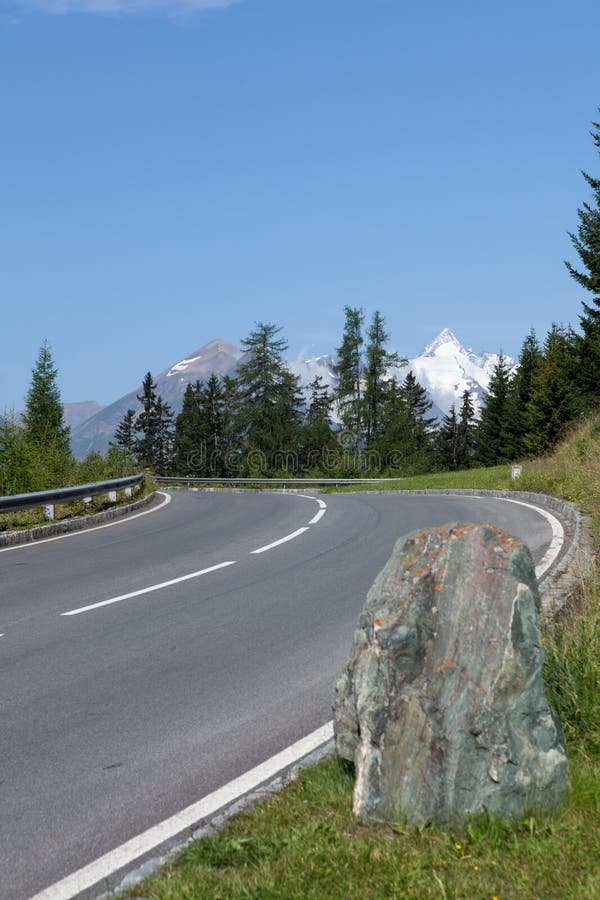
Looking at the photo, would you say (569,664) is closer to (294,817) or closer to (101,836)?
(294,817)

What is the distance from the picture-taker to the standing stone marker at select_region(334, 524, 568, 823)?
3.90 meters

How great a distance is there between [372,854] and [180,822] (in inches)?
39.6

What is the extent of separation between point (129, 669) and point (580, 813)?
3894 millimetres

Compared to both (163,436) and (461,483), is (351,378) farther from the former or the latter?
(163,436)

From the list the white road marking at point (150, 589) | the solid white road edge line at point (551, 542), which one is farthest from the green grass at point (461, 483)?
the white road marking at point (150, 589)

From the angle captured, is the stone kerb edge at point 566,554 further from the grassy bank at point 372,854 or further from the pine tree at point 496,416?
the pine tree at point 496,416

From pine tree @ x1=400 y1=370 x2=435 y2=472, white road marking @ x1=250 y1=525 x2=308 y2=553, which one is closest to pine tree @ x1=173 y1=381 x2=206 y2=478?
pine tree @ x1=400 y1=370 x2=435 y2=472

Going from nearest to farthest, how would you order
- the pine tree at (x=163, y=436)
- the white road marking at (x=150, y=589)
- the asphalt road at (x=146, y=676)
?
the asphalt road at (x=146, y=676) < the white road marking at (x=150, y=589) < the pine tree at (x=163, y=436)

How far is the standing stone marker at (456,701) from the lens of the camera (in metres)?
3.90

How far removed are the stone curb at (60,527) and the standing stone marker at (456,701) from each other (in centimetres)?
1247

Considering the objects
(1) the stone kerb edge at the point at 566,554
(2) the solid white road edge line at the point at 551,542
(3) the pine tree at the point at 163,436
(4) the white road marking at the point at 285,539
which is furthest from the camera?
(3) the pine tree at the point at 163,436

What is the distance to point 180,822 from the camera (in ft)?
13.7

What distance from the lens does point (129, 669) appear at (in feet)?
22.6

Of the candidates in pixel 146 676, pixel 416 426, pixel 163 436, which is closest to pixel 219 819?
pixel 146 676
